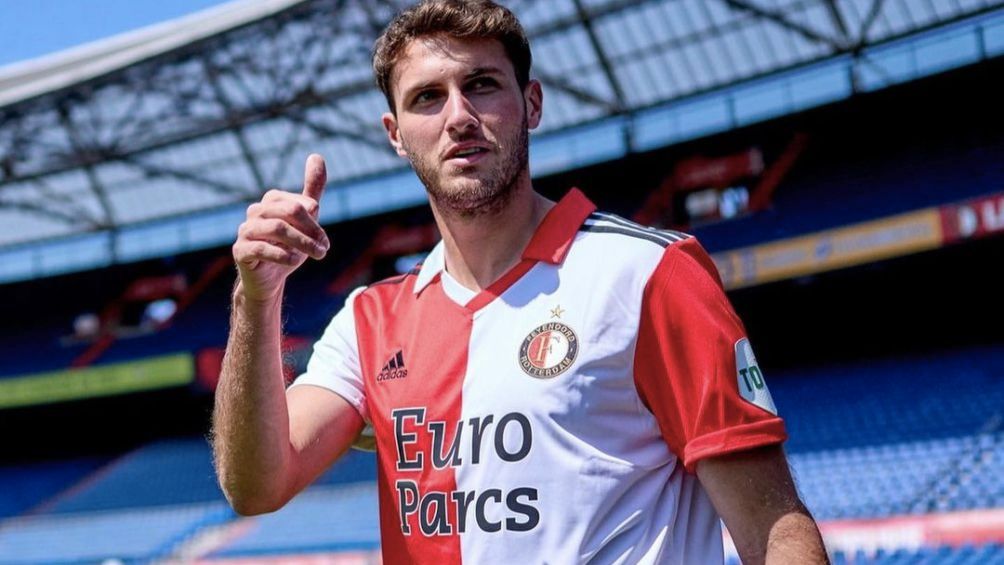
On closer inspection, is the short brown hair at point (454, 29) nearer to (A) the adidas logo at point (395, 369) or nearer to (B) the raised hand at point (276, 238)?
(B) the raised hand at point (276, 238)

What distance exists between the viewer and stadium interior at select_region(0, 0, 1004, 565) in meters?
14.3

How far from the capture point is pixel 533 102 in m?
2.16

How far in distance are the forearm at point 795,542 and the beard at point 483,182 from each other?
31.1 inches

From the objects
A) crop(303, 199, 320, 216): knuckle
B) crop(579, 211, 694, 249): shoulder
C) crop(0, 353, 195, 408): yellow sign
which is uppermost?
crop(0, 353, 195, 408): yellow sign

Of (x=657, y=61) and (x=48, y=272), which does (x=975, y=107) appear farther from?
(x=48, y=272)

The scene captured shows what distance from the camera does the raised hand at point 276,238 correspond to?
179 centimetres

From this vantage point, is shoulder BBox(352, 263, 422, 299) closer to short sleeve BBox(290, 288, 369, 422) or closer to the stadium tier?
short sleeve BBox(290, 288, 369, 422)

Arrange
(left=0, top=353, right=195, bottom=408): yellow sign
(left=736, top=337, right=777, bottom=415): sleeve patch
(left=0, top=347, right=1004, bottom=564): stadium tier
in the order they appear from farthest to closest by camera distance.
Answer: (left=0, top=353, right=195, bottom=408): yellow sign < (left=0, top=347, right=1004, bottom=564): stadium tier < (left=736, top=337, right=777, bottom=415): sleeve patch

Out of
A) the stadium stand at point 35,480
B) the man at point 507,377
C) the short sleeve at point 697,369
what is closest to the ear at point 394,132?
the man at point 507,377

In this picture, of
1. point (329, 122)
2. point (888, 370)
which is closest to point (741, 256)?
point (888, 370)

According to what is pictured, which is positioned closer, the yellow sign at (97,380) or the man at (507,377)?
the man at (507,377)

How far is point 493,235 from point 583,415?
44 cm

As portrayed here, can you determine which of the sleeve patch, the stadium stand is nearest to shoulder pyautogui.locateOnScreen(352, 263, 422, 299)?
the sleeve patch

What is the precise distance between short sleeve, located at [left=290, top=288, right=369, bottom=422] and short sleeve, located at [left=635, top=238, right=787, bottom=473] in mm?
665
